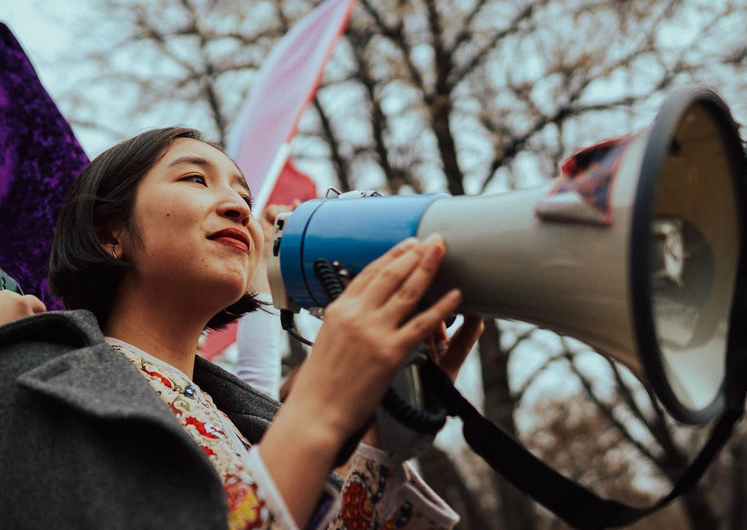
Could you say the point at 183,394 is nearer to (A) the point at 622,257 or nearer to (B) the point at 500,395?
(A) the point at 622,257

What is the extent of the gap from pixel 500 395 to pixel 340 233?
557cm

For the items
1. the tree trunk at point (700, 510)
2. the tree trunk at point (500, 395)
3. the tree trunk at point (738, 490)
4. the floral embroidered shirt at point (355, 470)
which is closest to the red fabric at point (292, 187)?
the floral embroidered shirt at point (355, 470)

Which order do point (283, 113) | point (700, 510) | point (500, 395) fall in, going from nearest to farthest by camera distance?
point (283, 113) < point (500, 395) < point (700, 510)

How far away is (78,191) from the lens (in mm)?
1588

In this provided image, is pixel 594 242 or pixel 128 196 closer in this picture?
pixel 594 242

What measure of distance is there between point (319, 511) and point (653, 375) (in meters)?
0.46

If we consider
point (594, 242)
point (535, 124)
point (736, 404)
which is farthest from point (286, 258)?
point (535, 124)

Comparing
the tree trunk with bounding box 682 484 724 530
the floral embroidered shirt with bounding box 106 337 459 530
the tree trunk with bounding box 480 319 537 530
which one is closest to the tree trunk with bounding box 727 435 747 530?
the tree trunk with bounding box 682 484 724 530

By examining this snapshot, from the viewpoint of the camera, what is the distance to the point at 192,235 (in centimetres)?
135

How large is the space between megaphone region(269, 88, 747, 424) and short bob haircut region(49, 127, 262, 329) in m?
0.55

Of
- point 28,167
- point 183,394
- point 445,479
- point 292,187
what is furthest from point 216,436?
point 445,479

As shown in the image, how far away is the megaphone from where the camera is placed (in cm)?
87

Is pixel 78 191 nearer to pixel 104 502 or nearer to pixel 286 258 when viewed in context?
pixel 286 258

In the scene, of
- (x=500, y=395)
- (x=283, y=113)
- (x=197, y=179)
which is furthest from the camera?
(x=500, y=395)
